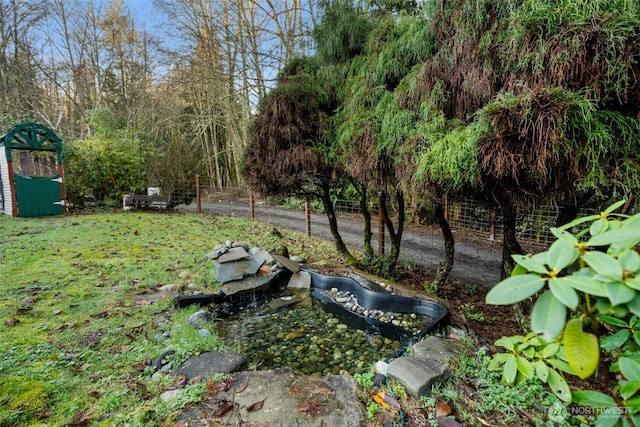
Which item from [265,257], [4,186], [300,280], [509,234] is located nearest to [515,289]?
[509,234]

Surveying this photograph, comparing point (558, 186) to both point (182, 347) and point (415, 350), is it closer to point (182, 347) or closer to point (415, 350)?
point (415, 350)

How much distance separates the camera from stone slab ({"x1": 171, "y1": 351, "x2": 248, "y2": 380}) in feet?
6.03

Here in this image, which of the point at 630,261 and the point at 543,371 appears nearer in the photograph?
the point at 630,261

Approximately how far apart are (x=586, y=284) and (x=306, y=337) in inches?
92.8

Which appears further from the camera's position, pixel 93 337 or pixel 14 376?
pixel 93 337

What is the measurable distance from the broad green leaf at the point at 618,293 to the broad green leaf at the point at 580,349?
132 millimetres

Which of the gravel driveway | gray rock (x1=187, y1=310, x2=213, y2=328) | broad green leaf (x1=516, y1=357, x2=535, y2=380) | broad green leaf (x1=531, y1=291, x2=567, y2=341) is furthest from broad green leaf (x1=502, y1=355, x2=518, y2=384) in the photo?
the gravel driveway

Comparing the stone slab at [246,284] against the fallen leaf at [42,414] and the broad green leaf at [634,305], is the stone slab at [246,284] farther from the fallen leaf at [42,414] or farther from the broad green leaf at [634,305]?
the broad green leaf at [634,305]

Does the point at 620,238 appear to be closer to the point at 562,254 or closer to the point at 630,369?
the point at 562,254

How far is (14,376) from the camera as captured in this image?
1.76 metres

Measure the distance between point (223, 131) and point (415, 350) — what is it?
14.8 m

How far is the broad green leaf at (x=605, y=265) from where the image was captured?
57 centimetres

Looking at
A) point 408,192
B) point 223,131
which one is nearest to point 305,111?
point 408,192

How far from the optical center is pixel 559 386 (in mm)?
896
